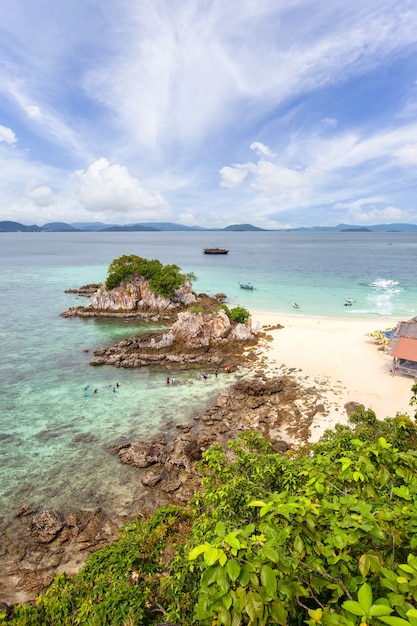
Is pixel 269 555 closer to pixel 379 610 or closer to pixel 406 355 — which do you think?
pixel 379 610

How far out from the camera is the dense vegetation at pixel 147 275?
166 ft

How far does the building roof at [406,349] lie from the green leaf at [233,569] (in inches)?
1130

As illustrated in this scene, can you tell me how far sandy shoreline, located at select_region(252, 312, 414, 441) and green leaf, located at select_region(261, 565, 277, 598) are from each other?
1831 cm

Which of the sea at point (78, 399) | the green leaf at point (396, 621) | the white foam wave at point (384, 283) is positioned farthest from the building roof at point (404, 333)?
the white foam wave at point (384, 283)

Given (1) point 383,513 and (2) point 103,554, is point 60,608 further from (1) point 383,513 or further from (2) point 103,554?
(1) point 383,513

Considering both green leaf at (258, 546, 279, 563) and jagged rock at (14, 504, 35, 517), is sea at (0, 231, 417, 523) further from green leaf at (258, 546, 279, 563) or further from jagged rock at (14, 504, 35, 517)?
green leaf at (258, 546, 279, 563)

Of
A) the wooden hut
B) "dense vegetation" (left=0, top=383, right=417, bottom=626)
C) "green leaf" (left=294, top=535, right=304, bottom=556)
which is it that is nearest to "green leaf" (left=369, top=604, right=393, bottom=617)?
"dense vegetation" (left=0, top=383, right=417, bottom=626)

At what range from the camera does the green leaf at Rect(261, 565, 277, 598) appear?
9.80 ft

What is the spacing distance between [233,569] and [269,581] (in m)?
0.37

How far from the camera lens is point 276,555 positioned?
10.2ft

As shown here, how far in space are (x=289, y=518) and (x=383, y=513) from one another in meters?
1.24

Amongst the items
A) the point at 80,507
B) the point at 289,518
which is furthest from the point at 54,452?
the point at 289,518

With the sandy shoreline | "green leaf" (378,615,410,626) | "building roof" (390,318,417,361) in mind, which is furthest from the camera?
"building roof" (390,318,417,361)

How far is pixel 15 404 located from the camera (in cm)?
2458
